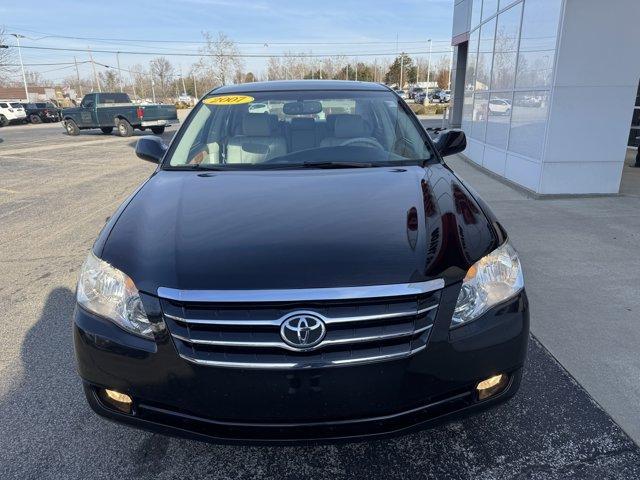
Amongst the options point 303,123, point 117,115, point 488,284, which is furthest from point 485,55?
point 117,115

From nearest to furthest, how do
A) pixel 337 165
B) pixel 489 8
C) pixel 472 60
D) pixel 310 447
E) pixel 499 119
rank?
1. pixel 310 447
2. pixel 337 165
3. pixel 499 119
4. pixel 489 8
5. pixel 472 60

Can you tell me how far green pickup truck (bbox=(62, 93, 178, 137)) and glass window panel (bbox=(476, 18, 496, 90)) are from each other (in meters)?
13.8

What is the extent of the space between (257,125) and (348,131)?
0.64 m

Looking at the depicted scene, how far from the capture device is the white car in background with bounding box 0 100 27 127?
3234 cm

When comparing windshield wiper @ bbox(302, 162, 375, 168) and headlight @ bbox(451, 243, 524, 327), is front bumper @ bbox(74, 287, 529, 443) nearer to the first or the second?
headlight @ bbox(451, 243, 524, 327)

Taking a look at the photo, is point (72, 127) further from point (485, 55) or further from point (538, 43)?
point (538, 43)

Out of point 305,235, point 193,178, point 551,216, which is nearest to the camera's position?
point 305,235

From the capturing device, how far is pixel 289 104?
3.44m

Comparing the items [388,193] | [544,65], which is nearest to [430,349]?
[388,193]

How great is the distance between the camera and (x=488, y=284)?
1.91 m

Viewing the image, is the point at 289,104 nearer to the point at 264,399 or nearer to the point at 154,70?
the point at 264,399

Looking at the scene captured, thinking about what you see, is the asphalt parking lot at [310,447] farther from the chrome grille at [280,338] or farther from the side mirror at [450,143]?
the side mirror at [450,143]

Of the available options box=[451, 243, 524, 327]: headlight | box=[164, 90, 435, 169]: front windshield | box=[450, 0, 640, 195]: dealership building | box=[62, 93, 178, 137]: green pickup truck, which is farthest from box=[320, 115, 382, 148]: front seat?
box=[62, 93, 178, 137]: green pickup truck

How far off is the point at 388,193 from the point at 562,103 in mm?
5646
